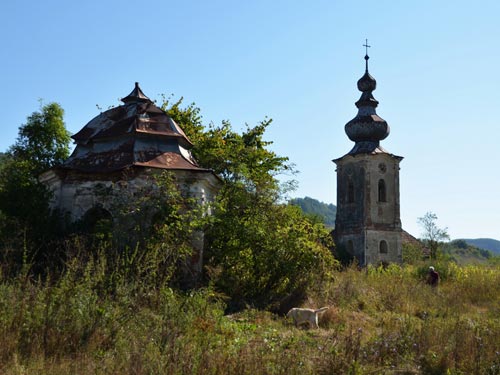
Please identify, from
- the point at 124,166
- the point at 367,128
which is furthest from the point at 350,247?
the point at 124,166

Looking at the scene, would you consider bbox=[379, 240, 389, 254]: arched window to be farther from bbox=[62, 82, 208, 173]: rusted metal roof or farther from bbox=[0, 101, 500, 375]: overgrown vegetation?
bbox=[62, 82, 208, 173]: rusted metal roof

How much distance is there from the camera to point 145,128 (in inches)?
650

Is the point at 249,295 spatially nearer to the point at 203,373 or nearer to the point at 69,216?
the point at 69,216

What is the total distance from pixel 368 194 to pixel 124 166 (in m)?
25.6

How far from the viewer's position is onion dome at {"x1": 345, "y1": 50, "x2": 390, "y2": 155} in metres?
38.5

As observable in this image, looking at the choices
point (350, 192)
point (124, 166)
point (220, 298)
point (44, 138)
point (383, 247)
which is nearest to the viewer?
point (220, 298)

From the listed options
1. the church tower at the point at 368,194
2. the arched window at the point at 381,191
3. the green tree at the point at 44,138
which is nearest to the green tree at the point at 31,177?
the green tree at the point at 44,138

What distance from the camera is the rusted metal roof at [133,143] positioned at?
15500mm

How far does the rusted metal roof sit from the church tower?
22.3 meters

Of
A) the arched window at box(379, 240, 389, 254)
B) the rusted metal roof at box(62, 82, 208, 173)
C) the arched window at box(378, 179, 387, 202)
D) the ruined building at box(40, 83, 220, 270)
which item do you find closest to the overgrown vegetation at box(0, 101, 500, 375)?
the ruined building at box(40, 83, 220, 270)

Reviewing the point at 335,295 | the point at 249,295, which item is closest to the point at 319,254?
the point at 335,295

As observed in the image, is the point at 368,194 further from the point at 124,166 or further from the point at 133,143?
the point at 124,166

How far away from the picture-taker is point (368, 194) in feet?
124

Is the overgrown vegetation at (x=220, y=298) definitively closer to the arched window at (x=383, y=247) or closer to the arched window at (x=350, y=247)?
the arched window at (x=383, y=247)
